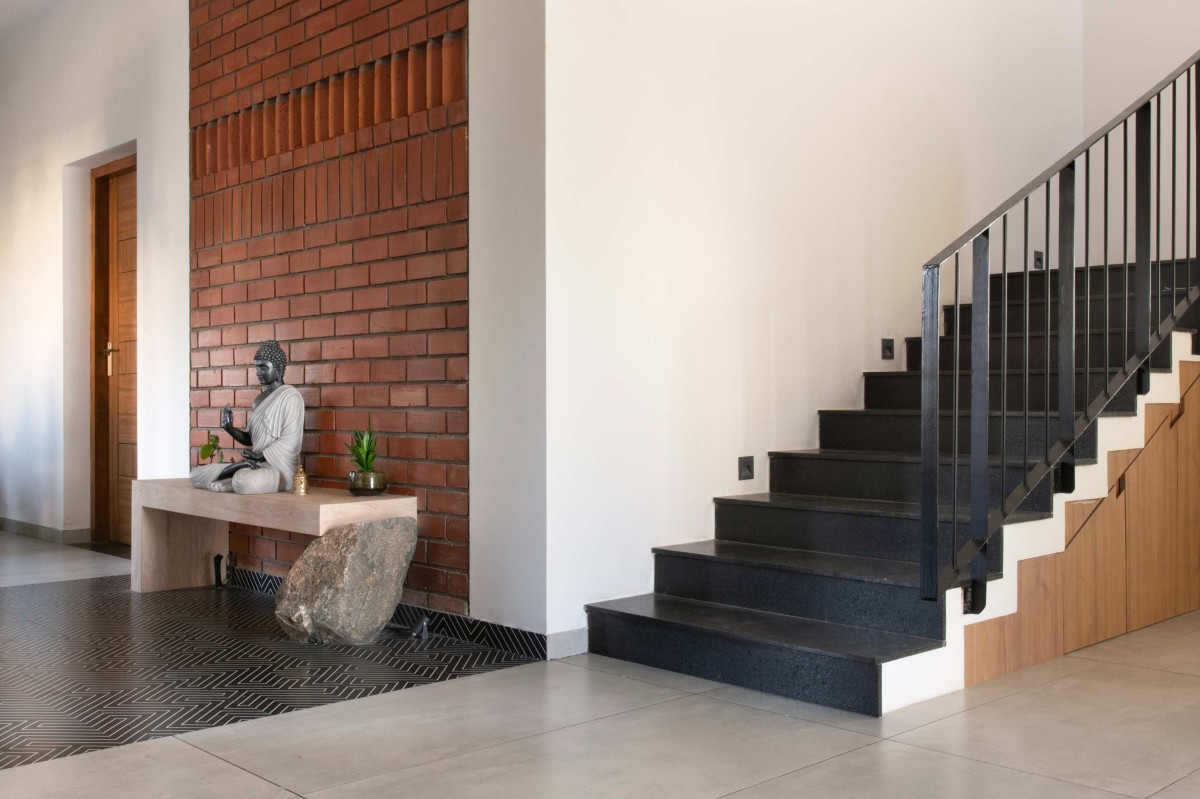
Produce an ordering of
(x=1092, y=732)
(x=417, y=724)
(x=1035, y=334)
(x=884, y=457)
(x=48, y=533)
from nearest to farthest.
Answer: (x=1092, y=732) → (x=417, y=724) → (x=884, y=457) → (x=1035, y=334) → (x=48, y=533)

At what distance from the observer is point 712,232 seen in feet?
13.4

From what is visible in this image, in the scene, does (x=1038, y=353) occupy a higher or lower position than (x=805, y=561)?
higher

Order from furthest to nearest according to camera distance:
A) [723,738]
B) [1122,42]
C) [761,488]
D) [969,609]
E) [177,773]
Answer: [1122,42] → [761,488] → [969,609] → [723,738] → [177,773]

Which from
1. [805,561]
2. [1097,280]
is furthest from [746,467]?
[1097,280]

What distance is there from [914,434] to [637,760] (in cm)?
209

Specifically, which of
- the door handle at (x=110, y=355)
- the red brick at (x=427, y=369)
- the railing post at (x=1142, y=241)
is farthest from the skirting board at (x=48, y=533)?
the railing post at (x=1142, y=241)

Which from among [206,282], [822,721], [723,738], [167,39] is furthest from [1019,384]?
[167,39]

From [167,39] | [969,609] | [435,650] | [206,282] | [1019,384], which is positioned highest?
[167,39]

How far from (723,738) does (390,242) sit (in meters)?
2.31

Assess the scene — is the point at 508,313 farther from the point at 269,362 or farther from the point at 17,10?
the point at 17,10

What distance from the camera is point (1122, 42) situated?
5922 mm

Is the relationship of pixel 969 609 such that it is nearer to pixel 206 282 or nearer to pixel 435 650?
pixel 435 650

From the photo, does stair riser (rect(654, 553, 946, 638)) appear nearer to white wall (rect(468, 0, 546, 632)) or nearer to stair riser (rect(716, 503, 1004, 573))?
stair riser (rect(716, 503, 1004, 573))

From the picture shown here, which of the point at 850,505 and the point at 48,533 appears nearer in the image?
the point at 850,505
